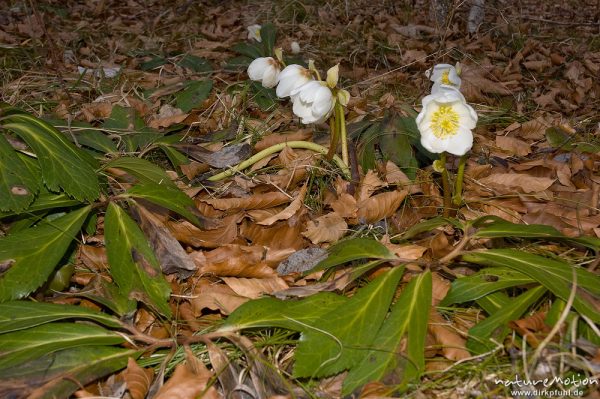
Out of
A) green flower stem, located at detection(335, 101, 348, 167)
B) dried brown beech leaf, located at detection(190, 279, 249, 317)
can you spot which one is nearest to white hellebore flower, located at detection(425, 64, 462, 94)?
green flower stem, located at detection(335, 101, 348, 167)

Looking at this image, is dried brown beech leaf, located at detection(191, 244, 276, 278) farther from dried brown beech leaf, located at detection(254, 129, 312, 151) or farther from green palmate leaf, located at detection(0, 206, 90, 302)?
dried brown beech leaf, located at detection(254, 129, 312, 151)

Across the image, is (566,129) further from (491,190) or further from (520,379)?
(520,379)

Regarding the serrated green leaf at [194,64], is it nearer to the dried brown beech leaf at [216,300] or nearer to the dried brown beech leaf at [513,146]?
the dried brown beech leaf at [513,146]

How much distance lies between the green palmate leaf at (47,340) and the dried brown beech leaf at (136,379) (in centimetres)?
6

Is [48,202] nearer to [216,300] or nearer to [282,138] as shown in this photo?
[216,300]

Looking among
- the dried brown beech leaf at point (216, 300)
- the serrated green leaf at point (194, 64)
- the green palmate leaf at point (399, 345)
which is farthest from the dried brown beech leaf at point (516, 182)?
the serrated green leaf at point (194, 64)

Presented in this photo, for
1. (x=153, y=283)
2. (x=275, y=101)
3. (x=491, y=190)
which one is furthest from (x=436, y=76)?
(x=153, y=283)

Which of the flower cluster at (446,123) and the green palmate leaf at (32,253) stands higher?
the flower cluster at (446,123)

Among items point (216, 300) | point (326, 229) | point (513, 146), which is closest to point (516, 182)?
point (513, 146)

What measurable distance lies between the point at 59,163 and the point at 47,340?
491mm

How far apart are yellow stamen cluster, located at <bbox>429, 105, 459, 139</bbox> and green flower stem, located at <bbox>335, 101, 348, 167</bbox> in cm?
30

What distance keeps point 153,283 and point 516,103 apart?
1.71m

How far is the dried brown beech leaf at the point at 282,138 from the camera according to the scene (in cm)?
190

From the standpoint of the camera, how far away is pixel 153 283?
49.2 inches
